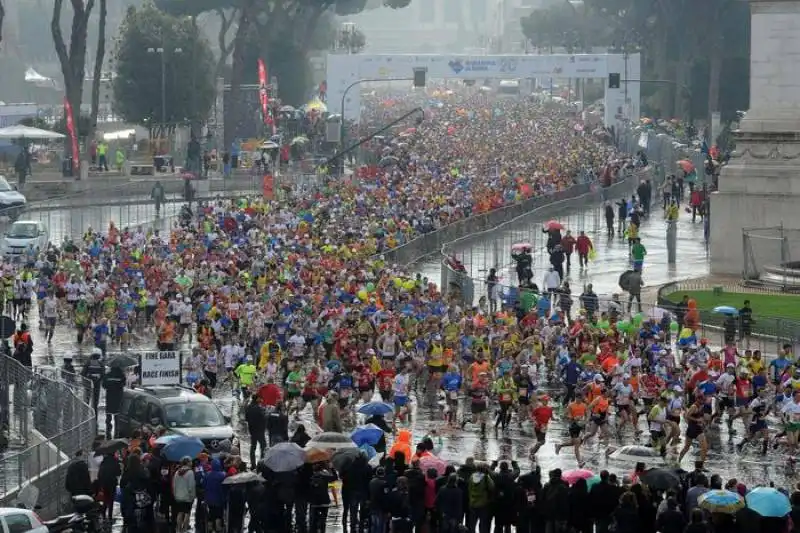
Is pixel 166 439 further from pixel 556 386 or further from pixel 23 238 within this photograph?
pixel 23 238

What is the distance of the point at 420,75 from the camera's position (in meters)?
96.3

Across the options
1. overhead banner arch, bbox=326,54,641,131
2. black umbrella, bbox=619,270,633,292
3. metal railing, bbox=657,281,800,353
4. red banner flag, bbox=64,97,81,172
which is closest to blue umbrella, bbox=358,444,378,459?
metal railing, bbox=657,281,800,353

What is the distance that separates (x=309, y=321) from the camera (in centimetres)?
3856

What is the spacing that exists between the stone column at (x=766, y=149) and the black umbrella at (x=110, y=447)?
91.0ft

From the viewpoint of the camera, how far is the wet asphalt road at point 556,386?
98.0ft

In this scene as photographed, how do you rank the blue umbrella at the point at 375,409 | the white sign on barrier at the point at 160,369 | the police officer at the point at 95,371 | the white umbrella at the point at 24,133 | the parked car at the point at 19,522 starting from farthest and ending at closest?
1. the white umbrella at the point at 24,133
2. the police officer at the point at 95,371
3. the white sign on barrier at the point at 160,369
4. the blue umbrella at the point at 375,409
5. the parked car at the point at 19,522

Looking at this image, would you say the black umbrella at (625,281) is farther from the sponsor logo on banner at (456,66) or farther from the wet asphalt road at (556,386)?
the sponsor logo on banner at (456,66)

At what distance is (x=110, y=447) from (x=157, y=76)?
6832 centimetres

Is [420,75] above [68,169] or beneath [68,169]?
above

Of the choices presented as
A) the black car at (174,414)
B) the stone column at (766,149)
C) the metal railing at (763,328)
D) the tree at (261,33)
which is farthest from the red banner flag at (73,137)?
the black car at (174,414)


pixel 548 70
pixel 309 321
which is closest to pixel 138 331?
pixel 309 321

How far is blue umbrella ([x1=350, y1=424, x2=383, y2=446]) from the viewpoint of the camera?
1084 inches

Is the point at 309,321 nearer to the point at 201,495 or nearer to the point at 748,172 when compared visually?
the point at 201,495

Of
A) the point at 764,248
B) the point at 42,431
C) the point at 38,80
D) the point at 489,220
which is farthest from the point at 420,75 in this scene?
the point at 42,431
